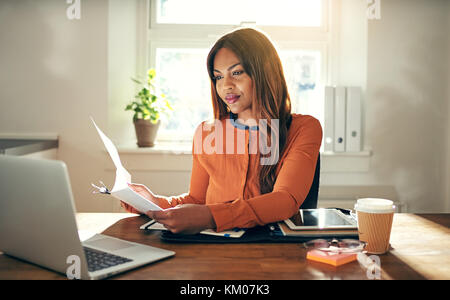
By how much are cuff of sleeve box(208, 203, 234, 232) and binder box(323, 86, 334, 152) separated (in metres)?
1.58

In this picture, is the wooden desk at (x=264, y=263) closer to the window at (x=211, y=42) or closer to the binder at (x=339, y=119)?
the binder at (x=339, y=119)

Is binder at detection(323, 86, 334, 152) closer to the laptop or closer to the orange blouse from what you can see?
the orange blouse

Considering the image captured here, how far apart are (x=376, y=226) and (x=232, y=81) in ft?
2.24

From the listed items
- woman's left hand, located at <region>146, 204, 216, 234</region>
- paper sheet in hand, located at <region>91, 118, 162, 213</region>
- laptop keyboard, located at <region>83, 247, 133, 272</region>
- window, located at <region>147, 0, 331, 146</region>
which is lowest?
laptop keyboard, located at <region>83, 247, 133, 272</region>

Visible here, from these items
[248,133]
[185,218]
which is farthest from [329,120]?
[185,218]

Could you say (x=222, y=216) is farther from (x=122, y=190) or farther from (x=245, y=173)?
(x=245, y=173)

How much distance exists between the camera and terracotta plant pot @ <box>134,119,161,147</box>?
2521mm

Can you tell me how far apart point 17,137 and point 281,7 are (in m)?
1.74

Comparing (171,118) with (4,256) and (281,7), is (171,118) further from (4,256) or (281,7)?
(4,256)

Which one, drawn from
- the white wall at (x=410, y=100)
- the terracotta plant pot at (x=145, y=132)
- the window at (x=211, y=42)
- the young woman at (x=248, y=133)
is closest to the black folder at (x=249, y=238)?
the young woman at (x=248, y=133)

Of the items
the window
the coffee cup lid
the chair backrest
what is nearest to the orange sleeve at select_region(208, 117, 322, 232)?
the chair backrest

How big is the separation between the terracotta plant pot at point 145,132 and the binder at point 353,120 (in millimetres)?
1103

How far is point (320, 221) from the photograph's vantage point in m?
1.17
